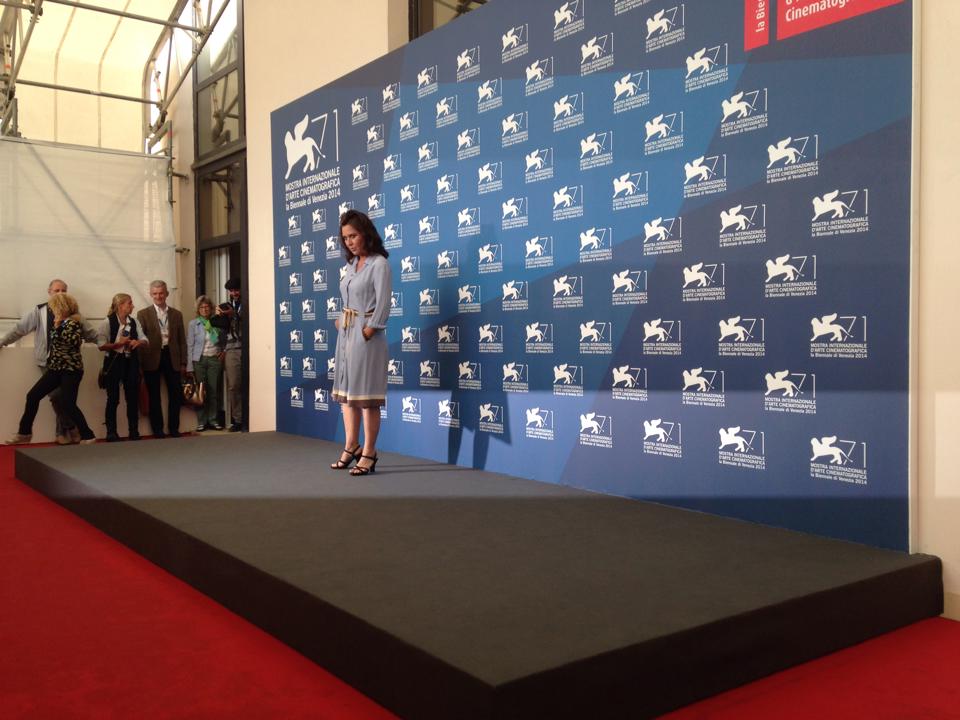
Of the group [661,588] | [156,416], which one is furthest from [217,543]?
[156,416]

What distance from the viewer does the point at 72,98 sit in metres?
13.2

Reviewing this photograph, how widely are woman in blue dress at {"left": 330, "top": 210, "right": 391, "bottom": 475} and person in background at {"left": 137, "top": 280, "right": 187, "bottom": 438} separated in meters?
4.05

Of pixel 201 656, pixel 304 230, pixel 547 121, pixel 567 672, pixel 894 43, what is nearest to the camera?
pixel 567 672

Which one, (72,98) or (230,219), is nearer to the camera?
(230,219)

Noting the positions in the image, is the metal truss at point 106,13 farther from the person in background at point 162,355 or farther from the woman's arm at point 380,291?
the woman's arm at point 380,291

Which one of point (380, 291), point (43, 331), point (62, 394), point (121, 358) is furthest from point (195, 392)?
point (380, 291)

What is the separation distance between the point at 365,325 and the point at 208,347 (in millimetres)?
4177

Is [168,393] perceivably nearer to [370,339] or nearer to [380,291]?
[370,339]

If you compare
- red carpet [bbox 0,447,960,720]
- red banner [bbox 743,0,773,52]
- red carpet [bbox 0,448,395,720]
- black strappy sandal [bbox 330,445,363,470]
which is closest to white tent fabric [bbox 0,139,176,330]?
black strappy sandal [bbox 330,445,363,470]

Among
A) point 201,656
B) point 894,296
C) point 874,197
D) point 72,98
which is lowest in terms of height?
point 201,656

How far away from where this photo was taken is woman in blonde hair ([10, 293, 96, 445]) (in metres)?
7.58

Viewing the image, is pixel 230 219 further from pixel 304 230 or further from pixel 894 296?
pixel 894 296

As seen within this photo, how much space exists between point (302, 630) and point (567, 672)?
958 millimetres

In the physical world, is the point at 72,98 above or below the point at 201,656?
above
